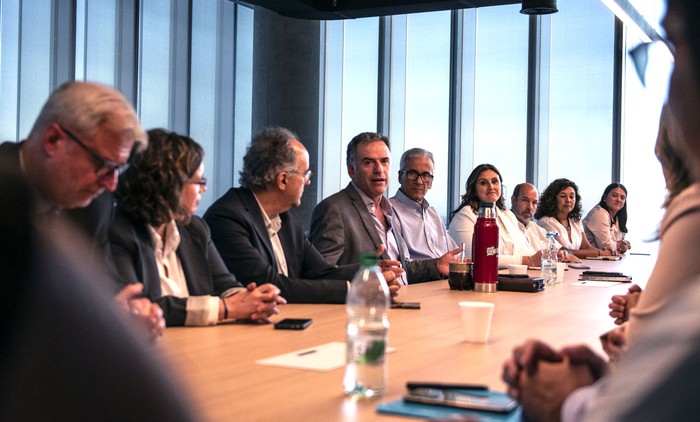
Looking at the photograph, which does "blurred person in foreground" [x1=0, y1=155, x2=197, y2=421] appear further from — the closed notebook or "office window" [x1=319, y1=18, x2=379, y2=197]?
"office window" [x1=319, y1=18, x2=379, y2=197]

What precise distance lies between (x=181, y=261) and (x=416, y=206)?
271 cm

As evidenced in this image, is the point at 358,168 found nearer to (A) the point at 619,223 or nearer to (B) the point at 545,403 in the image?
(B) the point at 545,403

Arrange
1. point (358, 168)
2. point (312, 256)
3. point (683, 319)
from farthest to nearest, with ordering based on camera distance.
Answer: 1. point (358, 168)
2. point (312, 256)
3. point (683, 319)

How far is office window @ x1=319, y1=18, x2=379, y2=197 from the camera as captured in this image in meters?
9.26

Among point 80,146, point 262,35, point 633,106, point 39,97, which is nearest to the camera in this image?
point 80,146

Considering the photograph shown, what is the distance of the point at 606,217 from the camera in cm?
884

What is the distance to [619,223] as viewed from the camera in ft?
30.3

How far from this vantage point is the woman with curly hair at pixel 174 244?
2.44m

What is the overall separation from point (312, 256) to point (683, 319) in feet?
10.0

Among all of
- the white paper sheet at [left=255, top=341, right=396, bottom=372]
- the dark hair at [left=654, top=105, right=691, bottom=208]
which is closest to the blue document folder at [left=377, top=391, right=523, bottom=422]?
the white paper sheet at [left=255, top=341, right=396, bottom=372]

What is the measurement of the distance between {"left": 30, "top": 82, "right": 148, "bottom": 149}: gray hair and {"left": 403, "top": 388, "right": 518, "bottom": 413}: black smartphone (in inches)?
55.0

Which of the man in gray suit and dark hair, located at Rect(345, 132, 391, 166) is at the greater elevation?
dark hair, located at Rect(345, 132, 391, 166)

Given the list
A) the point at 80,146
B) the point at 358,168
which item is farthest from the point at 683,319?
the point at 358,168

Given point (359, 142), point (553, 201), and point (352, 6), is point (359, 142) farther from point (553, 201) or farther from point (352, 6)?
point (553, 201)
